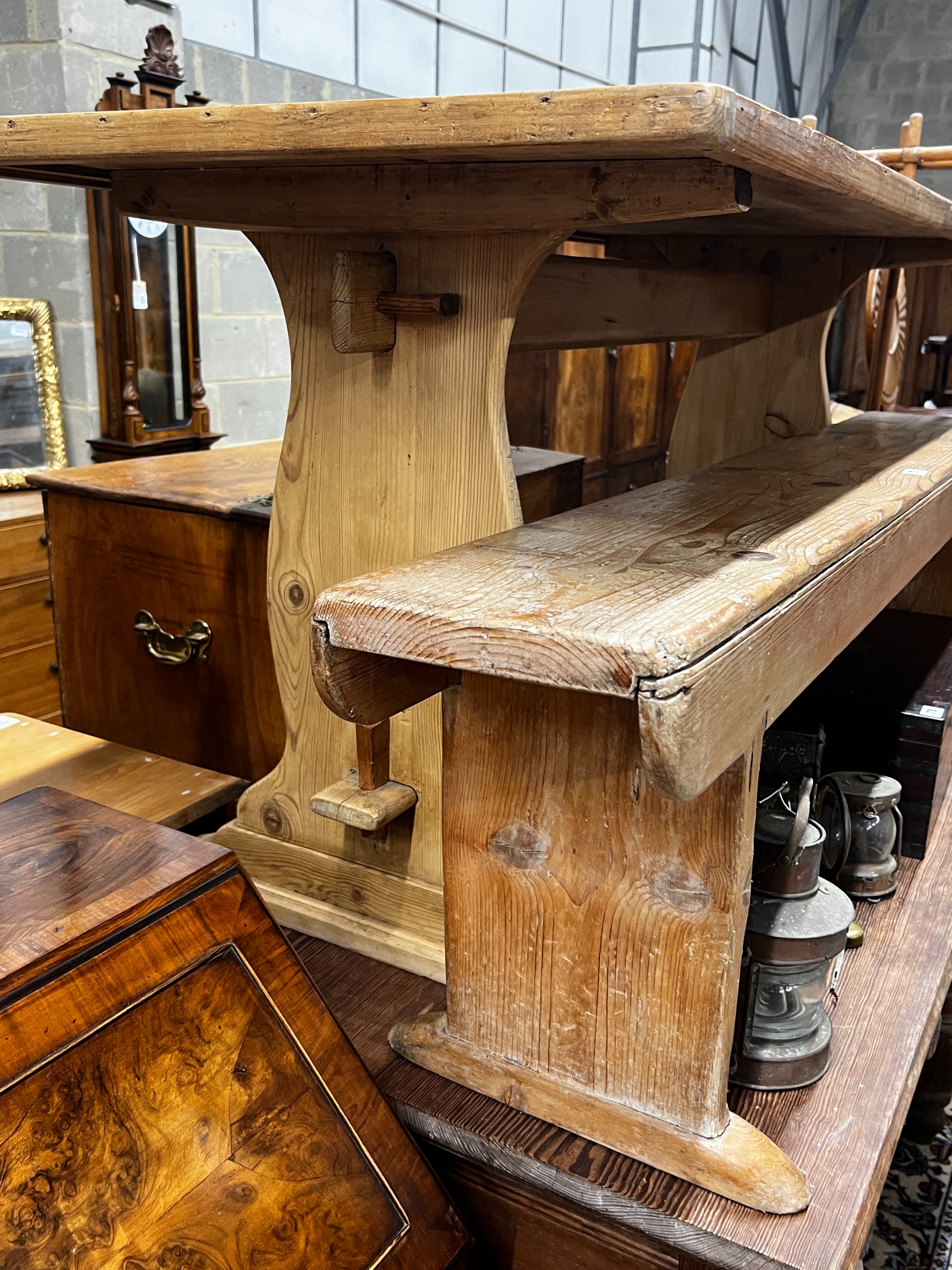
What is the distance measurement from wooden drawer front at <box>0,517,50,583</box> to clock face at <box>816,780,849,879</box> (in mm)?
2377

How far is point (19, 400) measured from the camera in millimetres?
3229

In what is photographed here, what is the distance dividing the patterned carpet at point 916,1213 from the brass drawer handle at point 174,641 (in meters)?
1.32

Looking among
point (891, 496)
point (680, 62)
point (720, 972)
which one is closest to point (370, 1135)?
point (720, 972)

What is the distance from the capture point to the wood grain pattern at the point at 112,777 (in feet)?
4.94

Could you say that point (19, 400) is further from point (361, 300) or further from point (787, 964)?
point (787, 964)

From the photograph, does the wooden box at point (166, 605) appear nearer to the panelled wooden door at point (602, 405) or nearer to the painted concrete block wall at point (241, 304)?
the painted concrete block wall at point (241, 304)

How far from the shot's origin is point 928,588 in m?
2.25

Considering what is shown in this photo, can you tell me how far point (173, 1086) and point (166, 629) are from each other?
1003 mm

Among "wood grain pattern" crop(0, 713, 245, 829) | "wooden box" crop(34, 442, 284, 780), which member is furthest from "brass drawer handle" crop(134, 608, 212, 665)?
"wood grain pattern" crop(0, 713, 245, 829)

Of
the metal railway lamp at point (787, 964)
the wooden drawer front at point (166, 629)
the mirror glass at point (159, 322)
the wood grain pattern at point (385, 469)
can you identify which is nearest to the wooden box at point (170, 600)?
the wooden drawer front at point (166, 629)

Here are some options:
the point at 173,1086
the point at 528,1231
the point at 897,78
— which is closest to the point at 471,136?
the point at 173,1086

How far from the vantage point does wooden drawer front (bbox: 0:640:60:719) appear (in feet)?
10.2

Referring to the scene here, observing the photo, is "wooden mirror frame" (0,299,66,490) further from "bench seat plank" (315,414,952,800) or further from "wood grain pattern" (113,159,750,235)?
"bench seat plank" (315,414,952,800)

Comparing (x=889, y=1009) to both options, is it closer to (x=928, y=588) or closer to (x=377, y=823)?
(x=377, y=823)
